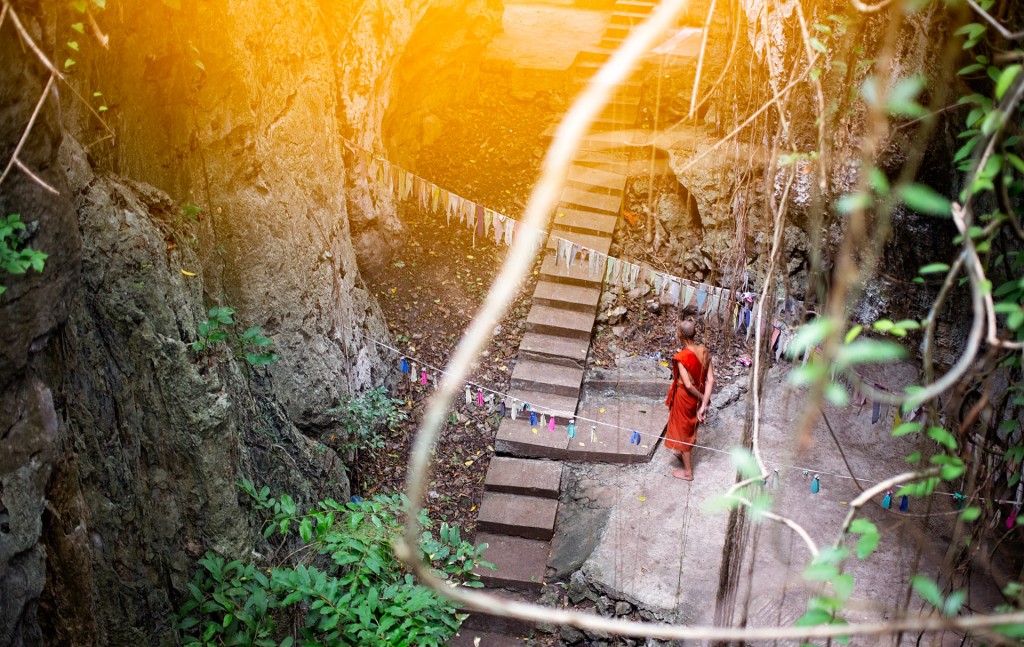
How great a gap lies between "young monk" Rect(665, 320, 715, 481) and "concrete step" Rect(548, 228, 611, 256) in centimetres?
235

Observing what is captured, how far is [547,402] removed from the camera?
22.0ft

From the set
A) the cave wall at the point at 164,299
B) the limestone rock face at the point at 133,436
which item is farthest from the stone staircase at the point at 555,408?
the limestone rock face at the point at 133,436

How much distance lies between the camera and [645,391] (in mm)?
6965

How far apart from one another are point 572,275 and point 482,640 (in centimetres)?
394

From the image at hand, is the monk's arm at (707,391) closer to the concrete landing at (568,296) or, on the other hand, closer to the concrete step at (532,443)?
the concrete step at (532,443)

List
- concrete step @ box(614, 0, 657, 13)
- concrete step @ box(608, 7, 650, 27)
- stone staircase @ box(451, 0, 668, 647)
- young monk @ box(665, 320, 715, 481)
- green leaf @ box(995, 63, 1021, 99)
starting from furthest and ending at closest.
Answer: concrete step @ box(614, 0, 657, 13)
concrete step @ box(608, 7, 650, 27)
young monk @ box(665, 320, 715, 481)
stone staircase @ box(451, 0, 668, 647)
green leaf @ box(995, 63, 1021, 99)

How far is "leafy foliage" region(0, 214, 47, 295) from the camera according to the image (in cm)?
260

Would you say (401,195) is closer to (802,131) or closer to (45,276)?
(802,131)

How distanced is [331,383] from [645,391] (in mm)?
2904

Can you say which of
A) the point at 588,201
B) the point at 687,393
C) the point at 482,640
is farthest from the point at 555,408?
the point at 588,201

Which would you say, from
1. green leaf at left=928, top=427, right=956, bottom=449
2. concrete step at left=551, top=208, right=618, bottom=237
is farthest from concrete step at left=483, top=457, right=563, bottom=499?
green leaf at left=928, top=427, right=956, bottom=449

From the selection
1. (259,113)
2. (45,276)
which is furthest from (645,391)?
(45,276)

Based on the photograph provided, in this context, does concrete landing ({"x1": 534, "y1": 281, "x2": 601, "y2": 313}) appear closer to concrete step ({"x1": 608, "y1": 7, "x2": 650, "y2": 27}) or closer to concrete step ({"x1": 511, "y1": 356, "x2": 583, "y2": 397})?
concrete step ({"x1": 511, "y1": 356, "x2": 583, "y2": 397})

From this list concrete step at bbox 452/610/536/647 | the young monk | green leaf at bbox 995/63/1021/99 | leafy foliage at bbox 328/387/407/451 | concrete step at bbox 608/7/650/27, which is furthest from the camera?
concrete step at bbox 608/7/650/27
